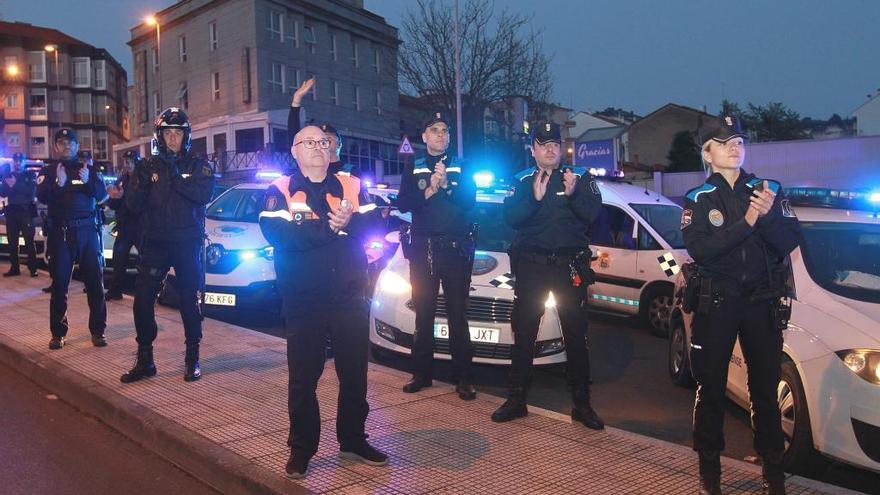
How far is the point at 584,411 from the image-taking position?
491 centimetres

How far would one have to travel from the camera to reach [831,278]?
15.7 feet

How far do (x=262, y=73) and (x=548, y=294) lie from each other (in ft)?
109

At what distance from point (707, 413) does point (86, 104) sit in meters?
72.3

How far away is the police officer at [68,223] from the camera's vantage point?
6.97m

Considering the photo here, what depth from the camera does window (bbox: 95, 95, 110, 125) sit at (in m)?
67.8

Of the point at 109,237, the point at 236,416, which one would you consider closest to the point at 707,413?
the point at 236,416

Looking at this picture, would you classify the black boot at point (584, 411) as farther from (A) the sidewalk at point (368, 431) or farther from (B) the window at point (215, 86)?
(B) the window at point (215, 86)

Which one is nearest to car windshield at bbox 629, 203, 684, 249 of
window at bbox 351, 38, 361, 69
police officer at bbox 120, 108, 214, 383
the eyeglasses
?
police officer at bbox 120, 108, 214, 383

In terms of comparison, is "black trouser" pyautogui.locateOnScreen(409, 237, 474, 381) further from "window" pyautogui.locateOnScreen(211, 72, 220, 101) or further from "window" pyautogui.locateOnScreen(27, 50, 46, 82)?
"window" pyautogui.locateOnScreen(27, 50, 46, 82)

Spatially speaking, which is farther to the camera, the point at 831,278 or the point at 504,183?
the point at 504,183

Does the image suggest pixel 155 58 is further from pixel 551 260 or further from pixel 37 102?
pixel 551 260

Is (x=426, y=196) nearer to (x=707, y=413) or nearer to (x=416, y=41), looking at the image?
(x=707, y=413)

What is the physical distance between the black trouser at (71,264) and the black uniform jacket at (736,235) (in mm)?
5491

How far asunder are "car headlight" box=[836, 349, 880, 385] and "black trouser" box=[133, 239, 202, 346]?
175 inches
